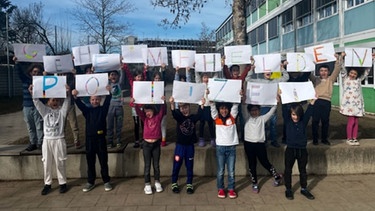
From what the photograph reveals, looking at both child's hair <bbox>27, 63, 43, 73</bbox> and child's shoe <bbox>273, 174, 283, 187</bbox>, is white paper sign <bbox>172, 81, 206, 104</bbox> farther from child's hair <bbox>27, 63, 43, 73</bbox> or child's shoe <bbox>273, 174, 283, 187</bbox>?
child's hair <bbox>27, 63, 43, 73</bbox>

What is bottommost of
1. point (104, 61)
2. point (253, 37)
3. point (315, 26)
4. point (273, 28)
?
point (104, 61)

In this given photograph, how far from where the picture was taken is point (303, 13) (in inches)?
926

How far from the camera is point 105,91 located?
587cm

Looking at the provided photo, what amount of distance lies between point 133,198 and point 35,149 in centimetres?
252

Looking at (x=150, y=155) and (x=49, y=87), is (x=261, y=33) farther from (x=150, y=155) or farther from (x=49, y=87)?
(x=49, y=87)

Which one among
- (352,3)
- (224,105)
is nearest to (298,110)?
(224,105)

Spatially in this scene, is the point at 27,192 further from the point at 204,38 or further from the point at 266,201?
the point at 204,38

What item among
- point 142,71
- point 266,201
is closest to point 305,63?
point 266,201

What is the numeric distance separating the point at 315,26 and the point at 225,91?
1818 centimetres

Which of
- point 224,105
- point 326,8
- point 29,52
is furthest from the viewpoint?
point 326,8

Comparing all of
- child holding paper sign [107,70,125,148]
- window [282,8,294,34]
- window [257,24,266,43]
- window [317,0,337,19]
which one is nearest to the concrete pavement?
child holding paper sign [107,70,125,148]

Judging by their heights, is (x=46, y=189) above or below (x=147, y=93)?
below

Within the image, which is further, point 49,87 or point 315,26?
point 315,26

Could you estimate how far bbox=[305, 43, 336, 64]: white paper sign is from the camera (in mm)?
6552
